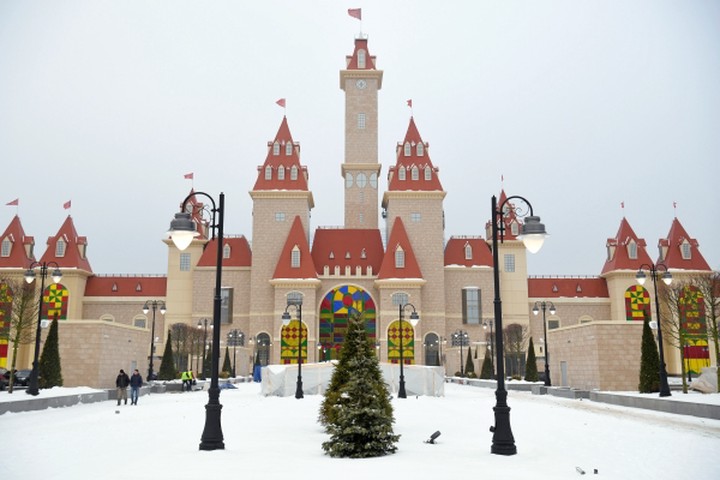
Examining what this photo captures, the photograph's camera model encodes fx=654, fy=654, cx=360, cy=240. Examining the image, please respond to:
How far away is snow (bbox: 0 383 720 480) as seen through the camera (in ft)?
32.1

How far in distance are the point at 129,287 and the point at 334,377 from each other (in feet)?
201

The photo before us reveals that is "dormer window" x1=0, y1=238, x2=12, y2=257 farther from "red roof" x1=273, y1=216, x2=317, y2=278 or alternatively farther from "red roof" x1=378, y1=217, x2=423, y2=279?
"red roof" x1=378, y1=217, x2=423, y2=279

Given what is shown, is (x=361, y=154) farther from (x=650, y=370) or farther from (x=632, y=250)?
(x=650, y=370)

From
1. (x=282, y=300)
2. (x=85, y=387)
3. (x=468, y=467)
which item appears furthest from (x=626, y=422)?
(x=282, y=300)

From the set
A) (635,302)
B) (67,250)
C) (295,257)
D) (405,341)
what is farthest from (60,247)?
(635,302)

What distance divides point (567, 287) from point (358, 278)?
77.9ft

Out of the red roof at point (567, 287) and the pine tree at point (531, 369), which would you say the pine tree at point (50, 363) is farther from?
the red roof at point (567, 287)

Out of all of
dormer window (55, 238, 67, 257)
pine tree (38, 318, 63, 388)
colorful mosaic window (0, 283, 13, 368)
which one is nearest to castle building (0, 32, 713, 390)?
dormer window (55, 238, 67, 257)

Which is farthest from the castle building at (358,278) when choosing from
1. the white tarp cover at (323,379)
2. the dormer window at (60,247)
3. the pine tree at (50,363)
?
the pine tree at (50,363)

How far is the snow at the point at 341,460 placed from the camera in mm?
9781

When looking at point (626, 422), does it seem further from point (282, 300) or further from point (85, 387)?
point (282, 300)

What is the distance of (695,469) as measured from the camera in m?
10.1

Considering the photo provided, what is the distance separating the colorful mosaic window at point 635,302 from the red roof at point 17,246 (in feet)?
200

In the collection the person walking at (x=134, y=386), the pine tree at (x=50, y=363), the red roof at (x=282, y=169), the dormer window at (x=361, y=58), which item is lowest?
the person walking at (x=134, y=386)
